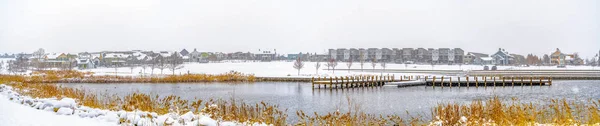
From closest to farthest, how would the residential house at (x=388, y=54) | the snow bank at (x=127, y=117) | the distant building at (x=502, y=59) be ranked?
1. the snow bank at (x=127, y=117)
2. the distant building at (x=502, y=59)
3. the residential house at (x=388, y=54)

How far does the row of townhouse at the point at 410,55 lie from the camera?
9112 cm

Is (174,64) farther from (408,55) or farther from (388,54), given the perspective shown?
(408,55)

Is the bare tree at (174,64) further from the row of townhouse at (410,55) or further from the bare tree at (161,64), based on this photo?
the row of townhouse at (410,55)

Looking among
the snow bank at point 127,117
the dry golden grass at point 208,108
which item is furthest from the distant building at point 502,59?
the snow bank at point 127,117

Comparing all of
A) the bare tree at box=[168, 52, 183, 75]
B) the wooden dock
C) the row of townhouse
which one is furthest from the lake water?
the row of townhouse

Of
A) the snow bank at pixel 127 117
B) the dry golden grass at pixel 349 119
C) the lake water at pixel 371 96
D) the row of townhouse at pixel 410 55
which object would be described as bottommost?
the lake water at pixel 371 96

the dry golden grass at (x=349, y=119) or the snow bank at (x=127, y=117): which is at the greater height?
the snow bank at (x=127, y=117)

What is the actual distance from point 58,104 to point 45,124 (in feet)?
8.26

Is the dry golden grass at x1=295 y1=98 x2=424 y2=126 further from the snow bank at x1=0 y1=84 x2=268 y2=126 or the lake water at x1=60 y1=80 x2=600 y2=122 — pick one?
the lake water at x1=60 y1=80 x2=600 y2=122

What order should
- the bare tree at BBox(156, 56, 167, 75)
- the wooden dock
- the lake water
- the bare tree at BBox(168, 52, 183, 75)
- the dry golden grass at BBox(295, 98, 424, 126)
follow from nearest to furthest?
1. the dry golden grass at BBox(295, 98, 424, 126)
2. the lake water
3. the wooden dock
4. the bare tree at BBox(156, 56, 167, 75)
5. the bare tree at BBox(168, 52, 183, 75)

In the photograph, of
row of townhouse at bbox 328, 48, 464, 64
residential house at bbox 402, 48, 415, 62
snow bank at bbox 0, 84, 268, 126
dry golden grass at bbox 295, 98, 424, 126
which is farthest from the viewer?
residential house at bbox 402, 48, 415, 62

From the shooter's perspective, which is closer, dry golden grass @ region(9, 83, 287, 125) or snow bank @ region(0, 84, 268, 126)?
snow bank @ region(0, 84, 268, 126)

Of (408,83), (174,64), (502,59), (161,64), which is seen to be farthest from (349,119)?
(502,59)

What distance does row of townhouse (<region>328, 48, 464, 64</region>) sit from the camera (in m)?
91.1
